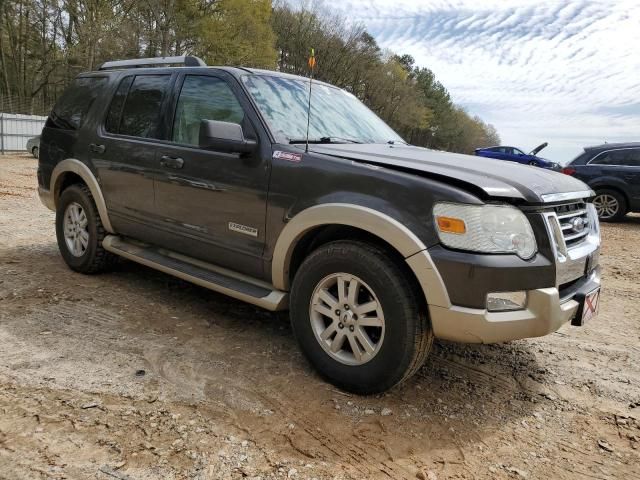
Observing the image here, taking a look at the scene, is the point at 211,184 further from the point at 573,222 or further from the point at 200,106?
the point at 573,222

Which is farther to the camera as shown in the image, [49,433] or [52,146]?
[52,146]

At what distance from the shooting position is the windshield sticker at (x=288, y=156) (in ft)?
10.1

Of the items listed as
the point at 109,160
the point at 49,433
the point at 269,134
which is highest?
the point at 269,134

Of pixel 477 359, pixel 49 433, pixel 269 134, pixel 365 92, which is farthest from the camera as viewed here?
pixel 365 92

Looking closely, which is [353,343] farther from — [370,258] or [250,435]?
[250,435]

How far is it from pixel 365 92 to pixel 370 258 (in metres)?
53.0

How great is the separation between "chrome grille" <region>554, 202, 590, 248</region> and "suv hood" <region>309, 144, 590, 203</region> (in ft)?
0.34

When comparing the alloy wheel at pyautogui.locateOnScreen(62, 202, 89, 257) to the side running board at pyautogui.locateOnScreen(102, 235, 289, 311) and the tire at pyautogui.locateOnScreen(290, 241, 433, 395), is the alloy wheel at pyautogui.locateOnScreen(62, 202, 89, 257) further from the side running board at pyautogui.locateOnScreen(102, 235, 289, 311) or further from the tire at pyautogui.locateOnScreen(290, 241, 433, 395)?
the tire at pyautogui.locateOnScreen(290, 241, 433, 395)

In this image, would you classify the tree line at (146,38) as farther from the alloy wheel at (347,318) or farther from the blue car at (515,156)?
the alloy wheel at (347,318)

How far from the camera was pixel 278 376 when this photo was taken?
10.1ft

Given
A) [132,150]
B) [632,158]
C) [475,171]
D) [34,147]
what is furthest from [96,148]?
[34,147]

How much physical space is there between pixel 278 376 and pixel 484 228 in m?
1.49

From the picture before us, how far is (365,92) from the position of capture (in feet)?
174

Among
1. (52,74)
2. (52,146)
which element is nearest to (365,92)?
(52,74)
